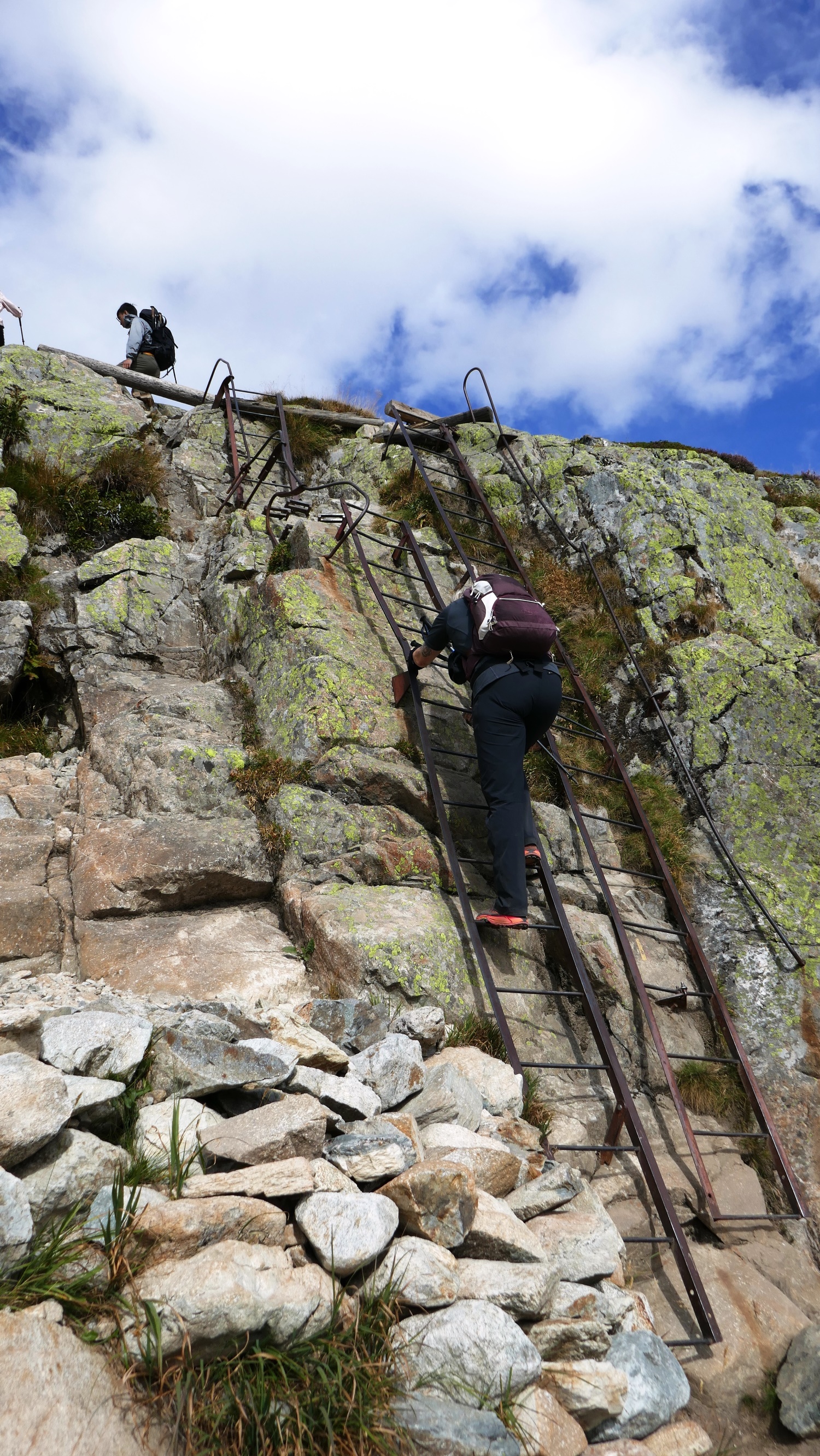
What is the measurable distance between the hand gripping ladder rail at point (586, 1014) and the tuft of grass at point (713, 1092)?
65cm

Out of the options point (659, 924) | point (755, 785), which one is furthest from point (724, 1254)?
point (755, 785)

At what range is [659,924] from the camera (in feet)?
24.4

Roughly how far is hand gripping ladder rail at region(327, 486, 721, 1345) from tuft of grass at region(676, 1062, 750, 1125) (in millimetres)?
652

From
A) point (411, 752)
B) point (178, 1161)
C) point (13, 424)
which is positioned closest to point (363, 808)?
point (411, 752)

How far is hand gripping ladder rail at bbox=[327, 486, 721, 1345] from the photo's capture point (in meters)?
4.74

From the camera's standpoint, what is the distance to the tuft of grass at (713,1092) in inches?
247

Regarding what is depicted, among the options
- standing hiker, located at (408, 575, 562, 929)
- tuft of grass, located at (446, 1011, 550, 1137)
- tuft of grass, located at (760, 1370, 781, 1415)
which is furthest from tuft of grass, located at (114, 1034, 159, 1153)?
tuft of grass, located at (760, 1370, 781, 1415)

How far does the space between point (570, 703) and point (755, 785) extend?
2237 millimetres

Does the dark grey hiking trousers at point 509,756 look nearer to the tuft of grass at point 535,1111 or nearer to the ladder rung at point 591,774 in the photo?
the tuft of grass at point 535,1111

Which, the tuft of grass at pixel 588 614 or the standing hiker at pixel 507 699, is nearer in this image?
the standing hiker at pixel 507 699

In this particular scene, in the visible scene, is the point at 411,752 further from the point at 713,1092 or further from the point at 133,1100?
the point at 133,1100

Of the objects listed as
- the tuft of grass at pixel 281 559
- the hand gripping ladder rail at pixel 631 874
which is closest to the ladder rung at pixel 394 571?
the hand gripping ladder rail at pixel 631 874

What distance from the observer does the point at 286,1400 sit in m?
2.71

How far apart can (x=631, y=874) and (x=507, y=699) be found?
8.18ft
